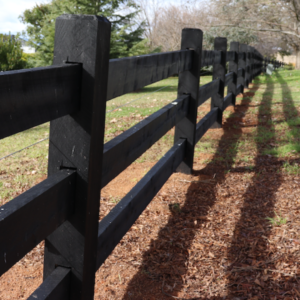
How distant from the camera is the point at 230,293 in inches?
90.9

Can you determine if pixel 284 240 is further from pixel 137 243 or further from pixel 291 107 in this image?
pixel 291 107

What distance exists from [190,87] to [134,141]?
1.84 m

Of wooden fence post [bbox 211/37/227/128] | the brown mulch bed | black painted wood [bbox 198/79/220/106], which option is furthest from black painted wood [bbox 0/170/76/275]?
wooden fence post [bbox 211/37/227/128]

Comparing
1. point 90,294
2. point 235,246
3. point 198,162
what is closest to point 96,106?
point 90,294

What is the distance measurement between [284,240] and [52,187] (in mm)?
2154

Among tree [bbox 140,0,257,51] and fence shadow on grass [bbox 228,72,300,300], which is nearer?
fence shadow on grass [bbox 228,72,300,300]

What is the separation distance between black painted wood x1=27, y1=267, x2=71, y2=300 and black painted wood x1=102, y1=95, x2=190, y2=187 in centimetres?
57

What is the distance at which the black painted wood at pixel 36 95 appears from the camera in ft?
3.76

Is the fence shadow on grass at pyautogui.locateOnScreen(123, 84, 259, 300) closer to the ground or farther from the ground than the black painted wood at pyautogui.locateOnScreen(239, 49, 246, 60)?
closer to the ground

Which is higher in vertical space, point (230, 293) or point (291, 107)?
point (291, 107)

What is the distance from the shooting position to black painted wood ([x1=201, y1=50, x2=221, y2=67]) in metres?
4.82

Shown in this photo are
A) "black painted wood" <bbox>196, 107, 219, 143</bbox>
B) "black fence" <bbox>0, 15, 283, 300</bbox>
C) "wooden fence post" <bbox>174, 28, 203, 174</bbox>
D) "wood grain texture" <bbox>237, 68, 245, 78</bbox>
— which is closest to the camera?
"black fence" <bbox>0, 15, 283, 300</bbox>

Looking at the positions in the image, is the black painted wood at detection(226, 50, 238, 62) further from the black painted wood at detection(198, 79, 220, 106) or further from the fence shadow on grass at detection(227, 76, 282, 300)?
the fence shadow on grass at detection(227, 76, 282, 300)

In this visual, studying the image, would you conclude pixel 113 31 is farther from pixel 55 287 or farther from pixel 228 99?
pixel 55 287
